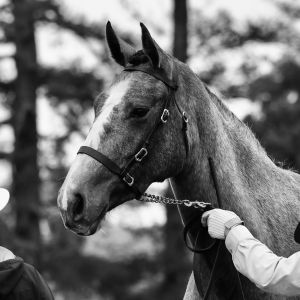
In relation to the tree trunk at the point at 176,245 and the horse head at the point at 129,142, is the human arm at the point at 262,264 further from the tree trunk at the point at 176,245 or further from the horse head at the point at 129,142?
the tree trunk at the point at 176,245

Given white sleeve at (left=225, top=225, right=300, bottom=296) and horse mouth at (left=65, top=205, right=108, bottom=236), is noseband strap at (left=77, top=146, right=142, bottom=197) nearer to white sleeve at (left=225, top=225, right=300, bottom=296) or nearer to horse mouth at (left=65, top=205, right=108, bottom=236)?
horse mouth at (left=65, top=205, right=108, bottom=236)

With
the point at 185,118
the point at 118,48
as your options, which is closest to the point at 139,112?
the point at 185,118

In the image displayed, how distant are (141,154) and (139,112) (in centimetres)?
27

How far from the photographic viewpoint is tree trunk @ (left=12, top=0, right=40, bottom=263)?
1745cm

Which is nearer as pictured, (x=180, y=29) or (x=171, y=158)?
(x=171, y=158)

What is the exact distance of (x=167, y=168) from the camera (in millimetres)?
4695

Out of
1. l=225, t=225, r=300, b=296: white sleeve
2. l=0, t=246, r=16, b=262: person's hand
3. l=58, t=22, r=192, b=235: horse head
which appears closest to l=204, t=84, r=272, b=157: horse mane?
l=58, t=22, r=192, b=235: horse head

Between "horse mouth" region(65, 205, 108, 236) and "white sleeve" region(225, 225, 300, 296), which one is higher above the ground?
"white sleeve" region(225, 225, 300, 296)

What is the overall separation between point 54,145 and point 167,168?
13336 millimetres

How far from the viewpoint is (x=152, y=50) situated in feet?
15.6

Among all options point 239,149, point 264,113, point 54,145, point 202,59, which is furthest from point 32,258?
point 239,149

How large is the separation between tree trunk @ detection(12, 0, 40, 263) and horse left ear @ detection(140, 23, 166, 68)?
12843 millimetres

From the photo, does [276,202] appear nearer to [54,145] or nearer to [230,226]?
[230,226]

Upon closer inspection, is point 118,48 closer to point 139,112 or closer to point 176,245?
point 139,112
